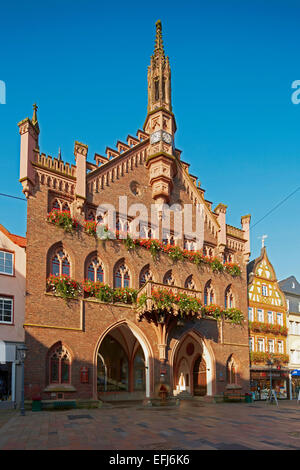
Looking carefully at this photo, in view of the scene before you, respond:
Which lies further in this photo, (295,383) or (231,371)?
(295,383)

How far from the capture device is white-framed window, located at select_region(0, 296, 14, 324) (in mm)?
23594

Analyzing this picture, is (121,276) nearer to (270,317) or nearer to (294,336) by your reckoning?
(270,317)

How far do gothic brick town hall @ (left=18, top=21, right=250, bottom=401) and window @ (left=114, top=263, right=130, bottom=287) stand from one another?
0.07 m

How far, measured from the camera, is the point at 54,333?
23.7 meters

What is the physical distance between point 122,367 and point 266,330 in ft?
47.4

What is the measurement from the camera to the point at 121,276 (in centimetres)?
2817

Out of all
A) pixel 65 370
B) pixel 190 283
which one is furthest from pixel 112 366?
pixel 65 370

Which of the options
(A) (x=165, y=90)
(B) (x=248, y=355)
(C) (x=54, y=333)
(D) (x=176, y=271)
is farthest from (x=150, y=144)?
(B) (x=248, y=355)

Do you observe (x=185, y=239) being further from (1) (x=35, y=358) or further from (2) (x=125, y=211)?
(1) (x=35, y=358)

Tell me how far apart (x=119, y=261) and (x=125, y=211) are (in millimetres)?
3719

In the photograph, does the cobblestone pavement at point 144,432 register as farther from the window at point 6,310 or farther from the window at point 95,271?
the window at point 95,271

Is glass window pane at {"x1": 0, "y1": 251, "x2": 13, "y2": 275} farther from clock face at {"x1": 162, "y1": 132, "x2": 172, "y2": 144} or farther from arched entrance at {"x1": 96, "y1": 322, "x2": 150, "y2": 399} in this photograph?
clock face at {"x1": 162, "y1": 132, "x2": 172, "y2": 144}

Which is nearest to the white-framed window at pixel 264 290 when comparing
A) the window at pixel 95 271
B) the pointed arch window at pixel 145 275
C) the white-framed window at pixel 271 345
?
the white-framed window at pixel 271 345

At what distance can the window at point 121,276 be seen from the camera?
2793 cm
